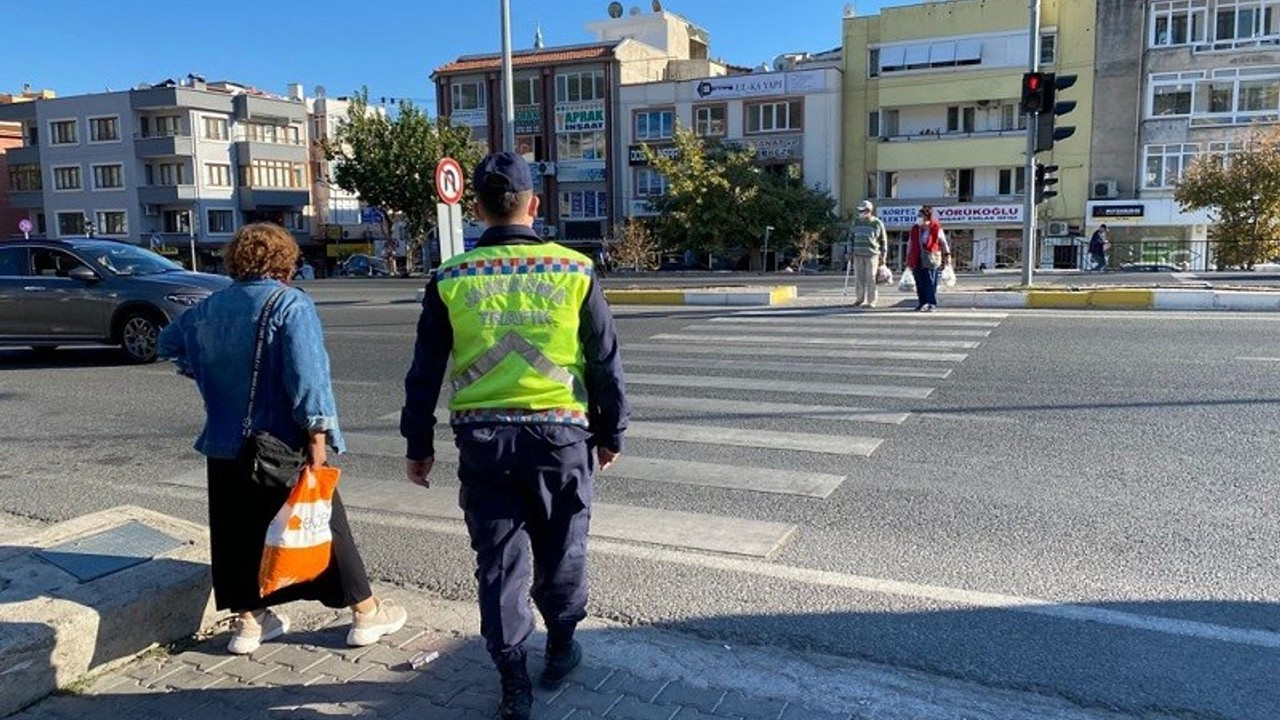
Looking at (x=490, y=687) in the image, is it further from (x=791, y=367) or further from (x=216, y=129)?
(x=216, y=129)

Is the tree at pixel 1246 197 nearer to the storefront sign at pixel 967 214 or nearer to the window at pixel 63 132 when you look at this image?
the storefront sign at pixel 967 214

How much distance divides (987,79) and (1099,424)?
4233 cm

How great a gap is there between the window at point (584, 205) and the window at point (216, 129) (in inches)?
985

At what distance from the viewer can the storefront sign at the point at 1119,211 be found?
142ft

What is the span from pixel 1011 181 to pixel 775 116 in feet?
40.4

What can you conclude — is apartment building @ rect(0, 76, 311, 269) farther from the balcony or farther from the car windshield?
the car windshield

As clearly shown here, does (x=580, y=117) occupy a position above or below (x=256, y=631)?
above

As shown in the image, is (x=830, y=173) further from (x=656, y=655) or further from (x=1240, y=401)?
(x=656, y=655)

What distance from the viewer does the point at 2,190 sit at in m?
68.1

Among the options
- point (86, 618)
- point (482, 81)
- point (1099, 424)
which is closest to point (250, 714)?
point (86, 618)

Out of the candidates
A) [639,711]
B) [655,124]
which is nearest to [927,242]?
[639,711]

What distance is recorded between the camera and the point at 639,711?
320 cm

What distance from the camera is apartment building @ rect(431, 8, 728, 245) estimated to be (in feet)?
177

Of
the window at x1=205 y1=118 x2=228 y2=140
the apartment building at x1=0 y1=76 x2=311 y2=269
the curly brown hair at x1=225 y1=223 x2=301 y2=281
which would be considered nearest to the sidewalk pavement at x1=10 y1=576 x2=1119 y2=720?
the curly brown hair at x1=225 y1=223 x2=301 y2=281
